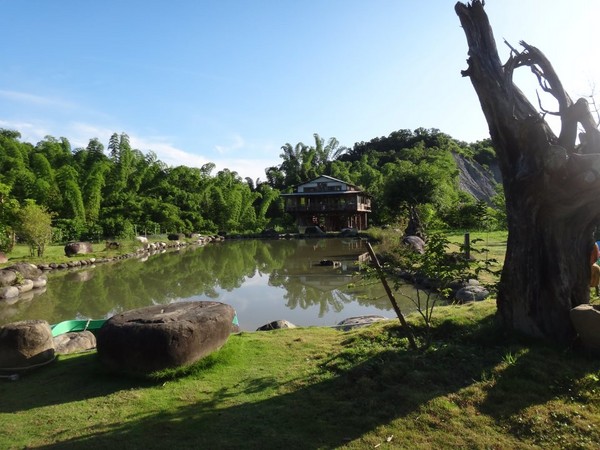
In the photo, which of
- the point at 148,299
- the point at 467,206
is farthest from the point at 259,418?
the point at 467,206

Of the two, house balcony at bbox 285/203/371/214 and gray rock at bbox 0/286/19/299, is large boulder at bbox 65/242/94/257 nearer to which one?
gray rock at bbox 0/286/19/299

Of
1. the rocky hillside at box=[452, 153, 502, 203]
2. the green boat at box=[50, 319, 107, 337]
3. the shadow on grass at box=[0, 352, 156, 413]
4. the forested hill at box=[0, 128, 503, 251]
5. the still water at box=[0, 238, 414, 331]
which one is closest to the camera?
the shadow on grass at box=[0, 352, 156, 413]

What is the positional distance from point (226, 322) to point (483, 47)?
4.77m

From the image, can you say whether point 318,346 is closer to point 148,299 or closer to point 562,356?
point 562,356

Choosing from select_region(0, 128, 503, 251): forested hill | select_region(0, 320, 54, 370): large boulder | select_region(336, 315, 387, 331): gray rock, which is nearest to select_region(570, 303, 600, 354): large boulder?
select_region(336, 315, 387, 331): gray rock

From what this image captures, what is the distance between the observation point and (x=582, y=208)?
173 inches

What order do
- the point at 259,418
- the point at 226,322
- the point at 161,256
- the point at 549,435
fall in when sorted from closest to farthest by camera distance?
the point at 549,435 → the point at 259,418 → the point at 226,322 → the point at 161,256

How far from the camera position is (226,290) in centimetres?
1356

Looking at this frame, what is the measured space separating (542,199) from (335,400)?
313cm

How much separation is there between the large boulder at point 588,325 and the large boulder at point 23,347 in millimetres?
6327

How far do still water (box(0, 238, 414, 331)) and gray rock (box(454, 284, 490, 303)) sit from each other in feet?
4.41

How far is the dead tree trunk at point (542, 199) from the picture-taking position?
4312 mm

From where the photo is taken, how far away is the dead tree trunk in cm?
431

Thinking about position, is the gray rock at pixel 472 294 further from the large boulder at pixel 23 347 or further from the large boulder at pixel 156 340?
the large boulder at pixel 23 347
